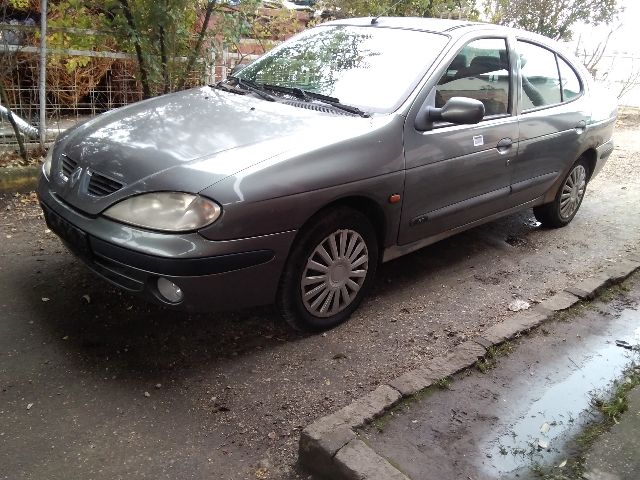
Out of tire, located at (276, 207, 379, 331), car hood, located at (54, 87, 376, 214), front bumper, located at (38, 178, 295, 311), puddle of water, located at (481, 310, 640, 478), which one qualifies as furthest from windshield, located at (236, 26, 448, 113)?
puddle of water, located at (481, 310, 640, 478)

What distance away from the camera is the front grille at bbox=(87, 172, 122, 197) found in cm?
278

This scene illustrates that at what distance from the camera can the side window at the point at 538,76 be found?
430cm

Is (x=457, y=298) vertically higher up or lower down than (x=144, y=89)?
lower down

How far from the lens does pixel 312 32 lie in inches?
172

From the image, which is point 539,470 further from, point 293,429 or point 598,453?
point 293,429

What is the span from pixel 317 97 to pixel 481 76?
3.99ft

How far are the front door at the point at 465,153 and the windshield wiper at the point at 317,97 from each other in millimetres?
324

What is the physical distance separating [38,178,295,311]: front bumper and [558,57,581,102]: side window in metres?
3.19

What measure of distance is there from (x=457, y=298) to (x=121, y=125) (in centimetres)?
240

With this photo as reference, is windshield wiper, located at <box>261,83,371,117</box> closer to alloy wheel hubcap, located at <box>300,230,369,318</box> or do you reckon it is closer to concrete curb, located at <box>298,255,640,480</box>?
alloy wheel hubcap, located at <box>300,230,369,318</box>

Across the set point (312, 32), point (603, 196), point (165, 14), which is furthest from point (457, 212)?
point (603, 196)

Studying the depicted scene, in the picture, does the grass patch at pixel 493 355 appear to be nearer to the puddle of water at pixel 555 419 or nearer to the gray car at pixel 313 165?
the puddle of water at pixel 555 419

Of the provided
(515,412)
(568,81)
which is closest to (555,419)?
(515,412)

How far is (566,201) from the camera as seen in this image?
5.22 metres
